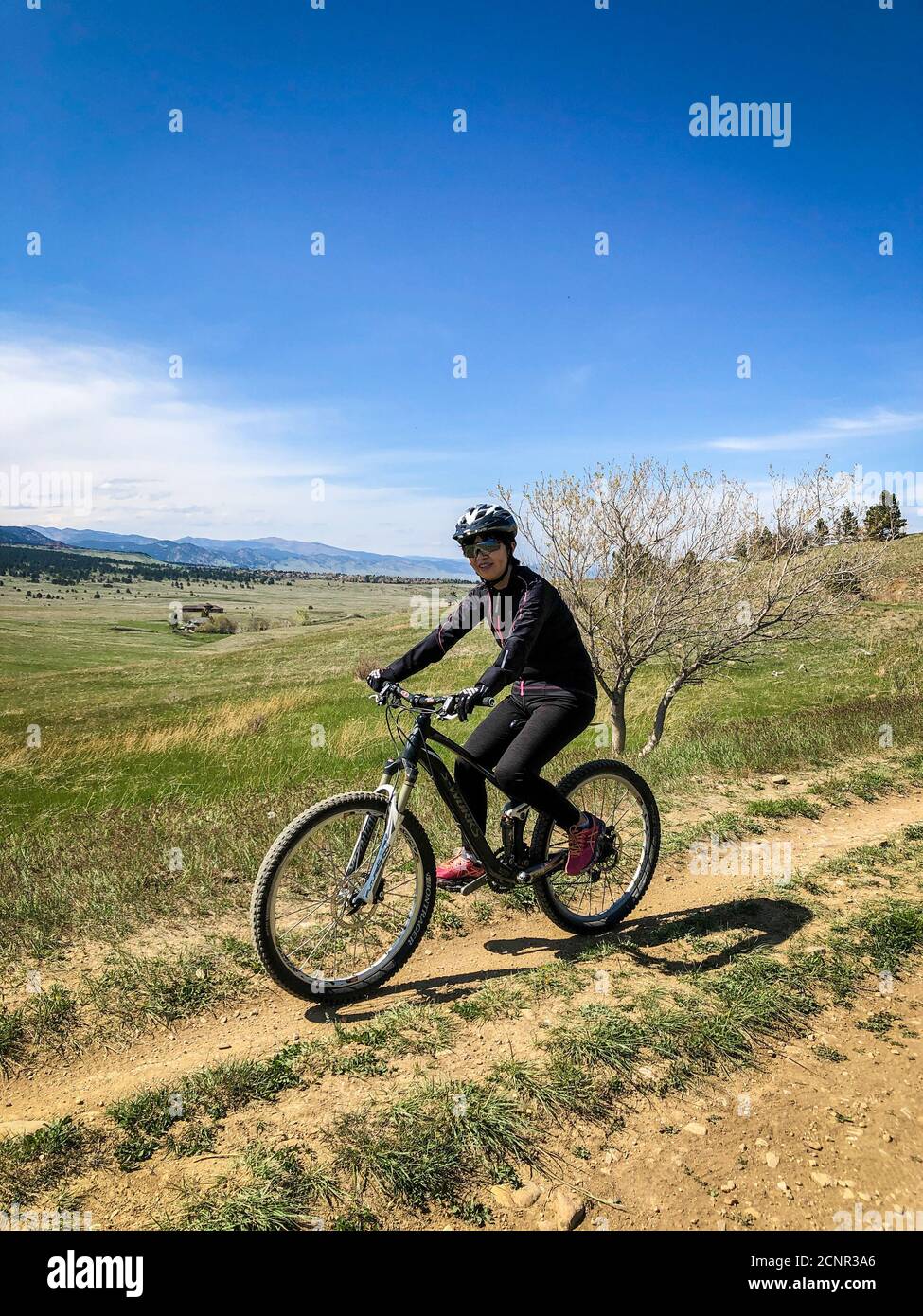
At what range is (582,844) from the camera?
5.72 metres

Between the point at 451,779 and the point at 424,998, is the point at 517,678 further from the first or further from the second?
the point at 424,998

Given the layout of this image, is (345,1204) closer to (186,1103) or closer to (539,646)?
(186,1103)

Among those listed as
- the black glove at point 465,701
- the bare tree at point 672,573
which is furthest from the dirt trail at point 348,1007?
the bare tree at point 672,573

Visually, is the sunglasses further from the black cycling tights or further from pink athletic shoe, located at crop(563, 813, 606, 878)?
pink athletic shoe, located at crop(563, 813, 606, 878)

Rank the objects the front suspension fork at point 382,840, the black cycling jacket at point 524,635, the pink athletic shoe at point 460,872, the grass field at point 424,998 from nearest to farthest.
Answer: the grass field at point 424,998
the front suspension fork at point 382,840
the black cycling jacket at point 524,635
the pink athletic shoe at point 460,872

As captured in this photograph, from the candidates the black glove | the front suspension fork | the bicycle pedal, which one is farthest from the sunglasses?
the bicycle pedal

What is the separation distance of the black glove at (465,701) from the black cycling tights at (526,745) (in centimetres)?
57

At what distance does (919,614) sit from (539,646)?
1807 inches

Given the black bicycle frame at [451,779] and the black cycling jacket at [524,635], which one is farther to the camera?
the black cycling jacket at [524,635]

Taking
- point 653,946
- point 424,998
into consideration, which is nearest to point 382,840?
point 424,998

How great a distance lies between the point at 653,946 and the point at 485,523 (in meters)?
3.54

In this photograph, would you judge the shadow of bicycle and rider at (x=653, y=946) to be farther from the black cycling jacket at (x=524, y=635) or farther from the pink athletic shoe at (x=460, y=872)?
the black cycling jacket at (x=524, y=635)

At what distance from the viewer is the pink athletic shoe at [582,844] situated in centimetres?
566

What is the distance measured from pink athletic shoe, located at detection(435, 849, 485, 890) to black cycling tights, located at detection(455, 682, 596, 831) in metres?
0.32
